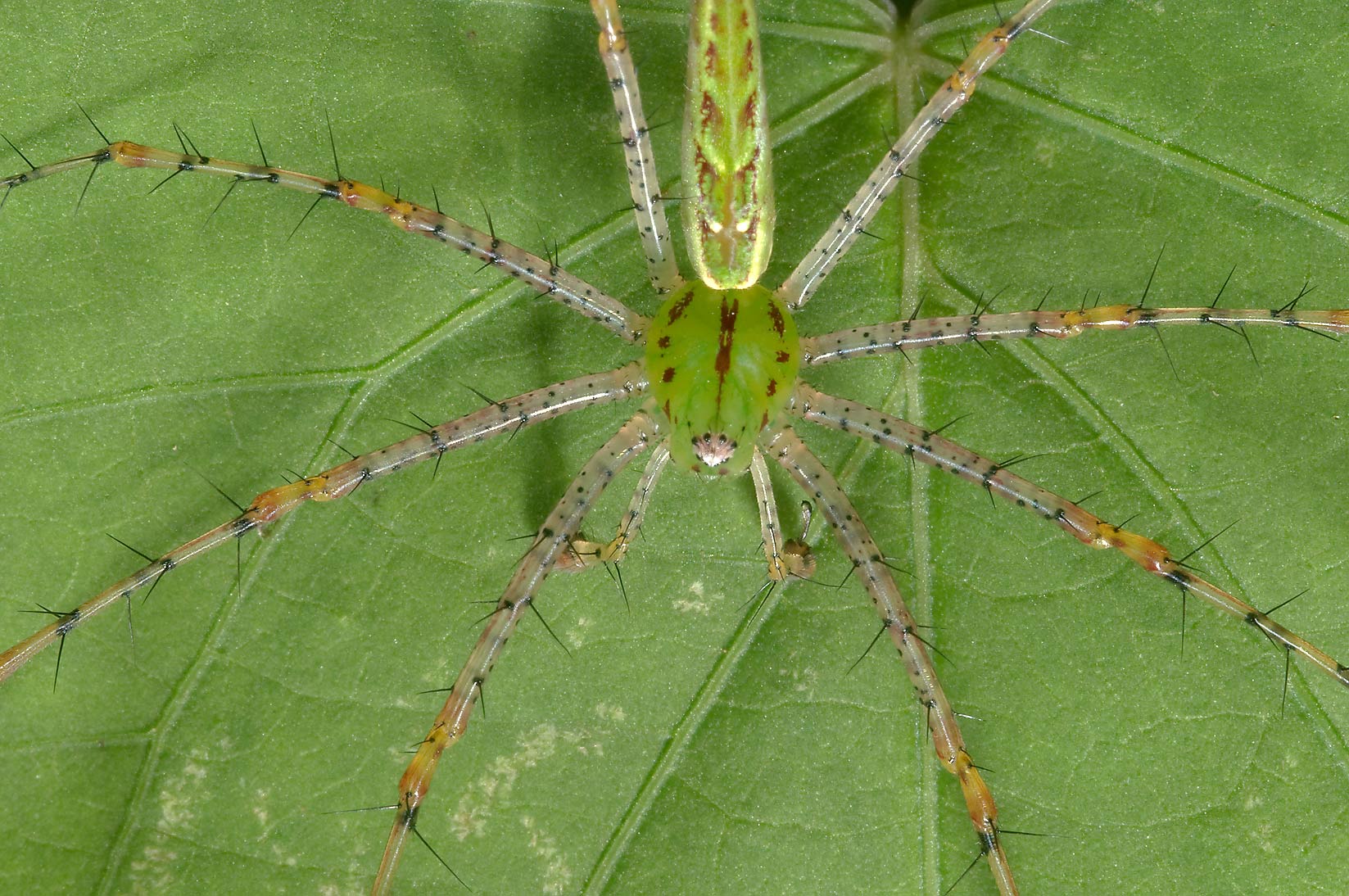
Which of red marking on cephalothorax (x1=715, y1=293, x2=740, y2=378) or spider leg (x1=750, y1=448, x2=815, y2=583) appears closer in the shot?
red marking on cephalothorax (x1=715, y1=293, x2=740, y2=378)

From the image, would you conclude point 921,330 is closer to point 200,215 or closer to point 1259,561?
point 1259,561

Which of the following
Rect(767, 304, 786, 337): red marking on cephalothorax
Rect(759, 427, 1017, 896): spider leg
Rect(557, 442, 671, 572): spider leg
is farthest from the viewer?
Rect(557, 442, 671, 572): spider leg

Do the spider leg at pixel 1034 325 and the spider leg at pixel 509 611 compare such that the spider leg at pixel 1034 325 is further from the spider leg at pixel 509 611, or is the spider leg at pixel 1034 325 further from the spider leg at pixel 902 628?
the spider leg at pixel 509 611

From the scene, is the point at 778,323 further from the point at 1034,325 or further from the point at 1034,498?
the point at 1034,498

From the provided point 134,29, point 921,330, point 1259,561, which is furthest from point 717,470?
point 134,29

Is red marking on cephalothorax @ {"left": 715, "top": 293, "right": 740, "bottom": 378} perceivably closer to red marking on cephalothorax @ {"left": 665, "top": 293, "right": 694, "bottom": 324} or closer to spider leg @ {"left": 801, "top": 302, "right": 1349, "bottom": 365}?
red marking on cephalothorax @ {"left": 665, "top": 293, "right": 694, "bottom": 324}

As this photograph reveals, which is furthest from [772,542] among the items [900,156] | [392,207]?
[392,207]

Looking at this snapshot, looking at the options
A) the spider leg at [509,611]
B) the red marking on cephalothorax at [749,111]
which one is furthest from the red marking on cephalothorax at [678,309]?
the red marking on cephalothorax at [749,111]

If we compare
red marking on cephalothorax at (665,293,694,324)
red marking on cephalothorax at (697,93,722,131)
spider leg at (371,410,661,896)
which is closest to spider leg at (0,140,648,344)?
red marking on cephalothorax at (665,293,694,324)
